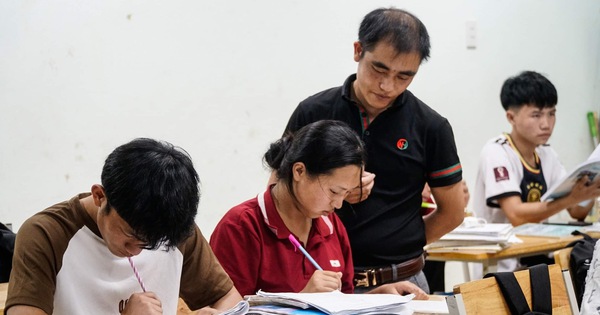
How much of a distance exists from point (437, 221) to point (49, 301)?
1.33m

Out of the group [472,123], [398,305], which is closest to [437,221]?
[398,305]

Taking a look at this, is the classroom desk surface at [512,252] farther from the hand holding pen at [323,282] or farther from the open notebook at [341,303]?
the open notebook at [341,303]

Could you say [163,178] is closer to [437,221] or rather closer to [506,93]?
[437,221]

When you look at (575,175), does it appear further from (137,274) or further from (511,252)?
(137,274)

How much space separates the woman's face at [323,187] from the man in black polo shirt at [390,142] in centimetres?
22

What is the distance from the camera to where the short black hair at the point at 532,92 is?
380cm

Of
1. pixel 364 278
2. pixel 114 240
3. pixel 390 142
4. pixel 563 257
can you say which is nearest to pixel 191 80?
pixel 390 142

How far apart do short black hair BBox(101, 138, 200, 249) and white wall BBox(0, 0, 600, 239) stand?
5.39 feet

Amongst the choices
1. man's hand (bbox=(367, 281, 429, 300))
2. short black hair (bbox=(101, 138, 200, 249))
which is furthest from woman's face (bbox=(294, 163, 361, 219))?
short black hair (bbox=(101, 138, 200, 249))

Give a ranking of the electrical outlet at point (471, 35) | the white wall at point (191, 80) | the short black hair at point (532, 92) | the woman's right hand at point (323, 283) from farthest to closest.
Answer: the electrical outlet at point (471, 35) < the short black hair at point (532, 92) < the white wall at point (191, 80) < the woman's right hand at point (323, 283)

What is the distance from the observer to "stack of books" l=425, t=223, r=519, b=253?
3.13 m

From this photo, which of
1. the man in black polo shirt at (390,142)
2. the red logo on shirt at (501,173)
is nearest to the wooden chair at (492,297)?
the man in black polo shirt at (390,142)

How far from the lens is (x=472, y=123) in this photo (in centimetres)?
451

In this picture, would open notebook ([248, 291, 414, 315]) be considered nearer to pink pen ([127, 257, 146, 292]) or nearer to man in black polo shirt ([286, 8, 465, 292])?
pink pen ([127, 257, 146, 292])
